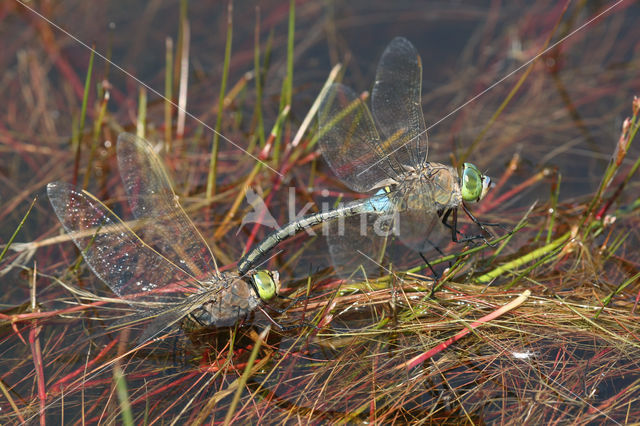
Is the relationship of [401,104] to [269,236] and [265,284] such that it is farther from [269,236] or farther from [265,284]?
[265,284]

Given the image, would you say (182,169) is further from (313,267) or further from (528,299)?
(528,299)

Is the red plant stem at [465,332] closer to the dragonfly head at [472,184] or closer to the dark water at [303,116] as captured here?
the dark water at [303,116]

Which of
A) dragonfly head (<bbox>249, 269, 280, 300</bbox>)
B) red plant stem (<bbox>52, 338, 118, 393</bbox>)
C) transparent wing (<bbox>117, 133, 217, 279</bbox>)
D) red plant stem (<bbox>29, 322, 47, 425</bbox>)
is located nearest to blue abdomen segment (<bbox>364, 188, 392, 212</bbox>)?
dragonfly head (<bbox>249, 269, 280, 300</bbox>)

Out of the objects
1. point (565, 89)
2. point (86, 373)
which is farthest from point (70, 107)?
point (565, 89)

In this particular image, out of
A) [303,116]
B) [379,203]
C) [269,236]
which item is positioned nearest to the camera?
[269,236]

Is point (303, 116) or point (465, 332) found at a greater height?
point (303, 116)

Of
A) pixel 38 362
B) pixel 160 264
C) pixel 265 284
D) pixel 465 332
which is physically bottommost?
pixel 465 332

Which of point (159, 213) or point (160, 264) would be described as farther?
point (159, 213)

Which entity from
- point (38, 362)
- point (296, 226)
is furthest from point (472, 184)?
point (38, 362)
